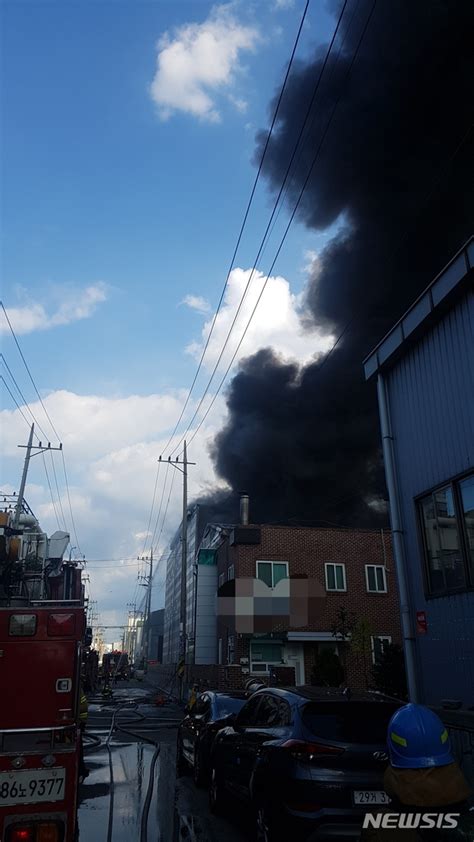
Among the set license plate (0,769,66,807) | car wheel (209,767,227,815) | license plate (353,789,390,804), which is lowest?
car wheel (209,767,227,815)

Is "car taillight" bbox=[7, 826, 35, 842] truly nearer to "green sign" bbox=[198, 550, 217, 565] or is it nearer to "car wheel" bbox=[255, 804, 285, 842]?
"car wheel" bbox=[255, 804, 285, 842]

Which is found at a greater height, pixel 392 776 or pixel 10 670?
pixel 10 670

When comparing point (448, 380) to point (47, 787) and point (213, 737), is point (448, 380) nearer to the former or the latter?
point (213, 737)

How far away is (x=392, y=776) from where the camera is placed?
95.3 inches

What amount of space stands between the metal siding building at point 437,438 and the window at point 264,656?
14.9m

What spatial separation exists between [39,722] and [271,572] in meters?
20.2

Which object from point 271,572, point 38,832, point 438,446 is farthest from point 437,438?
point 271,572

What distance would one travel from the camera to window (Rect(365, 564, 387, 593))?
82.3 feet

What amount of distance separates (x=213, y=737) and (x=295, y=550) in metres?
17.1

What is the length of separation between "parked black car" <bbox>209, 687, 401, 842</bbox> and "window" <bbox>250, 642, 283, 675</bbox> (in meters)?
18.2

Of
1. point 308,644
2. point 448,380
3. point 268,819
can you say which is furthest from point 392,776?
point 308,644

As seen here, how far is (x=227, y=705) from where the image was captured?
8812mm

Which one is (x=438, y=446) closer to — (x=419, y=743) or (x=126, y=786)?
(x=126, y=786)

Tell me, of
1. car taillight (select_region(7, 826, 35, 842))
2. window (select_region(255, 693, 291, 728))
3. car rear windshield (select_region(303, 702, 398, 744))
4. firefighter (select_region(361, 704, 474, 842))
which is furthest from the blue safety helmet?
car taillight (select_region(7, 826, 35, 842))
